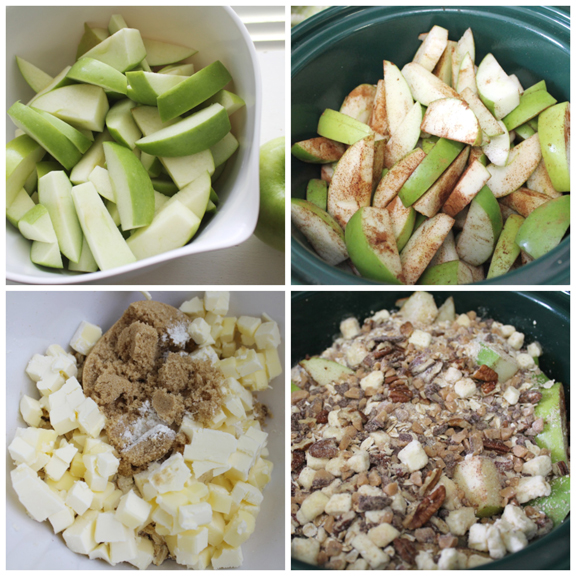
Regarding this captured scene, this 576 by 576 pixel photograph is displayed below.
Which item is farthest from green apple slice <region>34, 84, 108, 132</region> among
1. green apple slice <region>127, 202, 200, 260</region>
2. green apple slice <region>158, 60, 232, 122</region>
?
green apple slice <region>127, 202, 200, 260</region>

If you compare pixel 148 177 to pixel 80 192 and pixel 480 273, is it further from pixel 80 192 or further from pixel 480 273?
pixel 480 273

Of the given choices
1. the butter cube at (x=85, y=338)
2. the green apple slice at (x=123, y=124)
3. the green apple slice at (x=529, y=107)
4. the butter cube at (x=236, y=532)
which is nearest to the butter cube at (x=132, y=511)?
the butter cube at (x=236, y=532)

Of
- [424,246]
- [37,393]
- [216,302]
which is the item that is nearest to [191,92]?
[216,302]

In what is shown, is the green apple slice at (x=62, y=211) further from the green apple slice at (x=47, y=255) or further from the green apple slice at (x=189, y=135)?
the green apple slice at (x=189, y=135)

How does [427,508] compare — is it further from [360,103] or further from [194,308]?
[360,103]

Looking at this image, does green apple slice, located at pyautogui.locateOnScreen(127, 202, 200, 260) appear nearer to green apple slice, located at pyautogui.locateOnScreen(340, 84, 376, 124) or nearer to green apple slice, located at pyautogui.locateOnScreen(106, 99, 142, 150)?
green apple slice, located at pyautogui.locateOnScreen(106, 99, 142, 150)
